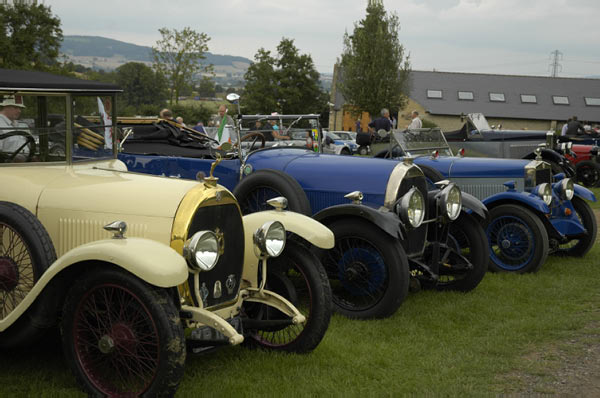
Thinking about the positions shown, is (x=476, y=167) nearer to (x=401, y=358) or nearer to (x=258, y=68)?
(x=401, y=358)

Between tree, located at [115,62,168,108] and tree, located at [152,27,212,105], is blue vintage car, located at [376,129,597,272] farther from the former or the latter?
tree, located at [115,62,168,108]

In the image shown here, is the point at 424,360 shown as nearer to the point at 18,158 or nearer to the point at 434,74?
the point at 18,158

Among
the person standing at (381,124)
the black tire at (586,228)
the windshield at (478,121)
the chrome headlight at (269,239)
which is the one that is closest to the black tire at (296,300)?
the chrome headlight at (269,239)

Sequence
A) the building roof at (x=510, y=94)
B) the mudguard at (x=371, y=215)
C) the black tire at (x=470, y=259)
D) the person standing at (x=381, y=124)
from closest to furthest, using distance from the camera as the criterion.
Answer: the mudguard at (x=371, y=215) → the black tire at (x=470, y=259) → the person standing at (x=381, y=124) → the building roof at (x=510, y=94)

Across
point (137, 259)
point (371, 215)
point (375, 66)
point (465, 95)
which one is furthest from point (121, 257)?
point (465, 95)

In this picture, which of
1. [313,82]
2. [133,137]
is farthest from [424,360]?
[313,82]

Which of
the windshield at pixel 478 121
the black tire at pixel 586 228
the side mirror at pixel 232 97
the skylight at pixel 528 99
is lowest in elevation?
the black tire at pixel 586 228

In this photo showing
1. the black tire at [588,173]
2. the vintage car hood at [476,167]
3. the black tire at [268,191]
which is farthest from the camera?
the black tire at [588,173]

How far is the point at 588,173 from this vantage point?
1567 centimetres

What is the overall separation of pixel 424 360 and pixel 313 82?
4711cm

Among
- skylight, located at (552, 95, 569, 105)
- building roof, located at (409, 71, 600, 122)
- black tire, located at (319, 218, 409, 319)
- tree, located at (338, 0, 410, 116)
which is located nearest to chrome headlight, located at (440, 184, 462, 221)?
black tire, located at (319, 218, 409, 319)

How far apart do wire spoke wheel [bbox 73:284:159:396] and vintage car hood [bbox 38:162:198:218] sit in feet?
1.80

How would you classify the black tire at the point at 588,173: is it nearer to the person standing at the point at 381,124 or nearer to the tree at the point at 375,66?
the person standing at the point at 381,124

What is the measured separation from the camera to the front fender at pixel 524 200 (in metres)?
7.16
